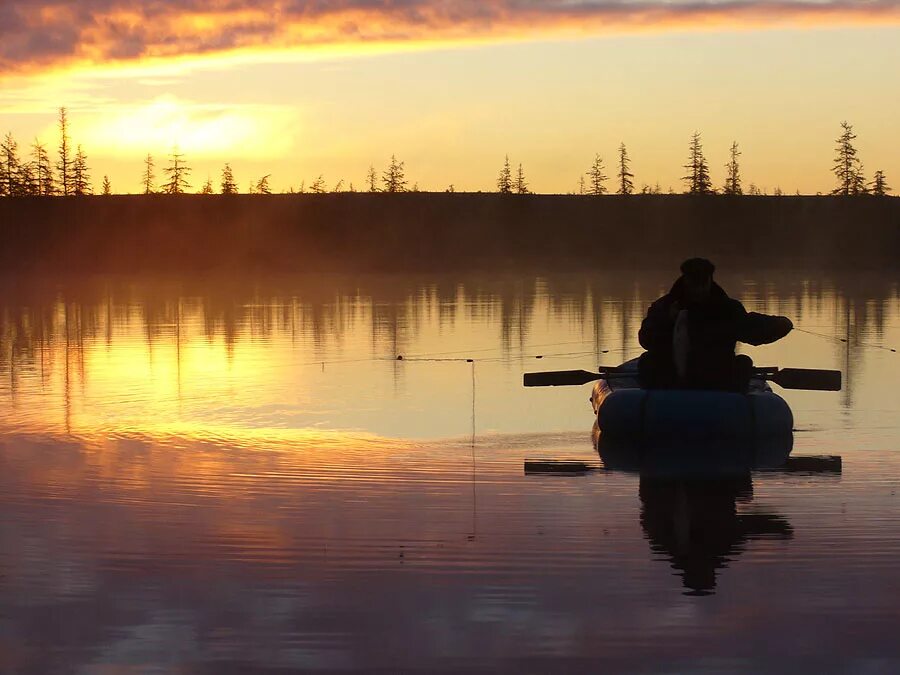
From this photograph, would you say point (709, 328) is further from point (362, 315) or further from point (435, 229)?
point (435, 229)

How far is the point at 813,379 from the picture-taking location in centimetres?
1825

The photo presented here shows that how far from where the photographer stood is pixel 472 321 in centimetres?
3903

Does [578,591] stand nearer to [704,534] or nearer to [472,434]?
[704,534]

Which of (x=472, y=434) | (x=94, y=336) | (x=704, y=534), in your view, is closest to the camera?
(x=704, y=534)

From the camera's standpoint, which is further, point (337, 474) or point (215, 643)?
point (337, 474)

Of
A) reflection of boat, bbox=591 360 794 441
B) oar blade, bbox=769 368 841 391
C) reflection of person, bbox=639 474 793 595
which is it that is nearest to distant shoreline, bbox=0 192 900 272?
oar blade, bbox=769 368 841 391

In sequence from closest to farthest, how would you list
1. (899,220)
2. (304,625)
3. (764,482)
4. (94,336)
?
(304,625), (764,482), (94,336), (899,220)

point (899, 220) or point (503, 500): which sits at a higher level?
point (899, 220)

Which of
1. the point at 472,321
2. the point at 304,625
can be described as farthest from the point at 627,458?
the point at 472,321

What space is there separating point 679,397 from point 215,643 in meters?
8.37

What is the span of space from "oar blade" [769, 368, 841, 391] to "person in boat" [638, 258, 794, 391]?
A: 192cm

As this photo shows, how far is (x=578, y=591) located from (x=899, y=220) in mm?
146894

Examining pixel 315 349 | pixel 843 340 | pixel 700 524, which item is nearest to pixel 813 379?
pixel 700 524

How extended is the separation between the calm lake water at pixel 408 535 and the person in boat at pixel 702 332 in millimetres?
1204
